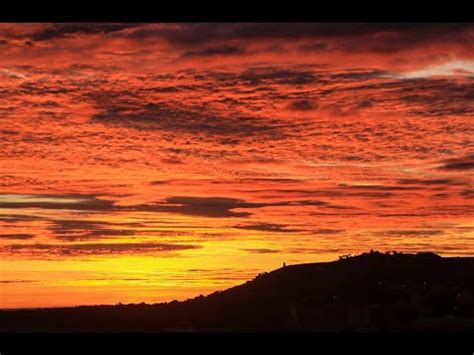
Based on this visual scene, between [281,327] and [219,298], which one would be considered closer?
[281,327]

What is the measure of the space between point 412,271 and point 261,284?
28.4 m

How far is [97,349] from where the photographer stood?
15688 millimetres

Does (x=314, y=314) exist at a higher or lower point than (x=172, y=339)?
higher

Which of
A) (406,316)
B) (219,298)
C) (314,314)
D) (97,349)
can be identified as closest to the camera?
(97,349)

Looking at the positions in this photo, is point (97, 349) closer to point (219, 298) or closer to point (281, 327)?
point (281, 327)

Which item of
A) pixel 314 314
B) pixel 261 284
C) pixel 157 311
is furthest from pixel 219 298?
pixel 157 311

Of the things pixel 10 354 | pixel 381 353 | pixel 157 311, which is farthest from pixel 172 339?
pixel 157 311

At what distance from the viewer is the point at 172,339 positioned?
16.3 metres

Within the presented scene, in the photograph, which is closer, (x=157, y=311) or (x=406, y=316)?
(x=157, y=311)

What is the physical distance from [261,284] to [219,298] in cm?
1030
